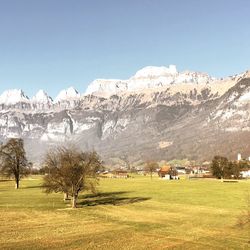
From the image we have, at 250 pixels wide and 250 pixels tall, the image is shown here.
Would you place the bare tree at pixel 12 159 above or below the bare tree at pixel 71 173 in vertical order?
above

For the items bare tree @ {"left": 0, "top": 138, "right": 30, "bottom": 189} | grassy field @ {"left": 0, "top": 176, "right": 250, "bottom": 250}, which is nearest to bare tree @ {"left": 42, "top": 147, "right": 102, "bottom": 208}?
grassy field @ {"left": 0, "top": 176, "right": 250, "bottom": 250}

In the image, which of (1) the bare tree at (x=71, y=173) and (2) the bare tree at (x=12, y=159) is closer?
(1) the bare tree at (x=71, y=173)

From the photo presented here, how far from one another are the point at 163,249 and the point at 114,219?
68.4 ft

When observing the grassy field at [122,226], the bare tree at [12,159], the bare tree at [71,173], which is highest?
the bare tree at [12,159]

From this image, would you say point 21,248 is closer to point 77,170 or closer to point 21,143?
point 77,170

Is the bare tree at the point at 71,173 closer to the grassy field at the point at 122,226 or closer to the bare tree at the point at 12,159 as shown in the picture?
the grassy field at the point at 122,226

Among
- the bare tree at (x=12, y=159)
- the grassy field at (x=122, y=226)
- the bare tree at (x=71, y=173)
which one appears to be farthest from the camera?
the bare tree at (x=12, y=159)

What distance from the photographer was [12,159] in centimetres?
14025

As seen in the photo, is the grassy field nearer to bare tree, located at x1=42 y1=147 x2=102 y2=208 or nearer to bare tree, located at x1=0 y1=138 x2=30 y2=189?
bare tree, located at x1=42 y1=147 x2=102 y2=208

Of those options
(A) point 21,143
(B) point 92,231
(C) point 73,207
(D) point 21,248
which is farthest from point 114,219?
(A) point 21,143

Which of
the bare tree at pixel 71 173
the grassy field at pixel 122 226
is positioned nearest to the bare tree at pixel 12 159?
the grassy field at pixel 122 226

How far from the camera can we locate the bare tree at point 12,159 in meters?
138

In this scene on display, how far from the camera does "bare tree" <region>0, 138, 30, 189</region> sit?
13838 centimetres

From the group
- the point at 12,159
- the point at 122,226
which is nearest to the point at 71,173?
the point at 122,226
